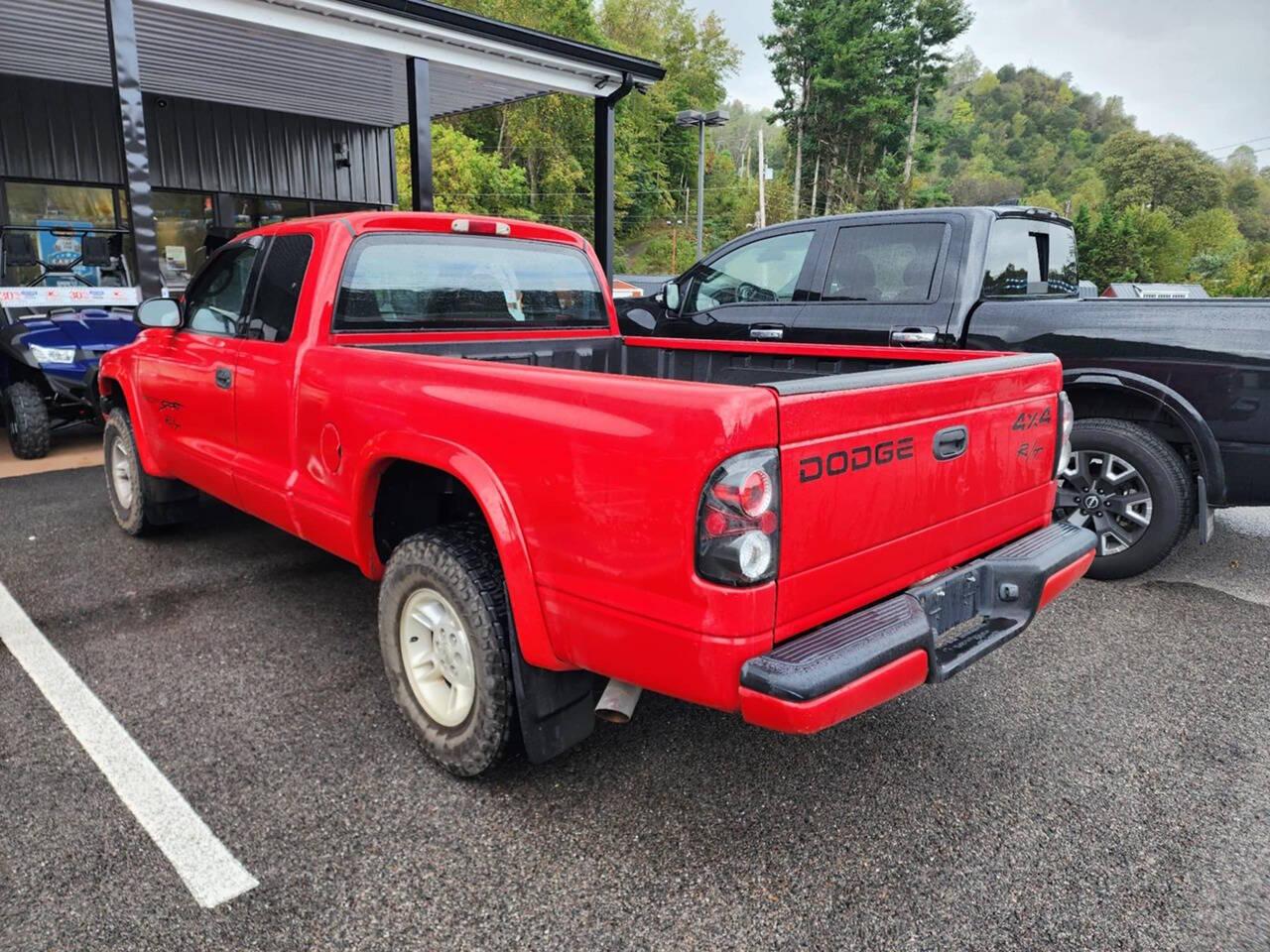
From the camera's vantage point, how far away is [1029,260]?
498 cm

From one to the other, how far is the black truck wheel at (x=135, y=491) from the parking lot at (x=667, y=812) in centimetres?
106

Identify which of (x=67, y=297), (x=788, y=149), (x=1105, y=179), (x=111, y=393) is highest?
(x=1105, y=179)

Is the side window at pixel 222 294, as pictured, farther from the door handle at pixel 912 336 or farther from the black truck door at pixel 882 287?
the door handle at pixel 912 336

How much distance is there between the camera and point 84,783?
2.51 metres

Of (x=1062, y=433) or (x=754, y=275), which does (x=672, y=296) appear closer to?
(x=754, y=275)

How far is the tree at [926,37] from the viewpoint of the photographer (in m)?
53.2

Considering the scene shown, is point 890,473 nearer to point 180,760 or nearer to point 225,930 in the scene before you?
point 225,930

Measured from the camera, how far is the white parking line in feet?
6.98

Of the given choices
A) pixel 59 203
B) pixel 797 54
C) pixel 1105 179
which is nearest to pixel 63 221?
pixel 59 203

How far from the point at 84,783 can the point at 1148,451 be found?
4666mm

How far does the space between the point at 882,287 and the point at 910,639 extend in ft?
11.0

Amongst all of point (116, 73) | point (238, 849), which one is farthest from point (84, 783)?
point (116, 73)

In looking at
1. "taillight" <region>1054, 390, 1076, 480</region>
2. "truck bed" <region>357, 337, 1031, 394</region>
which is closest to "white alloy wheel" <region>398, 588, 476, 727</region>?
"truck bed" <region>357, 337, 1031, 394</region>

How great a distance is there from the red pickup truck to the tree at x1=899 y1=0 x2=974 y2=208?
58186 millimetres
